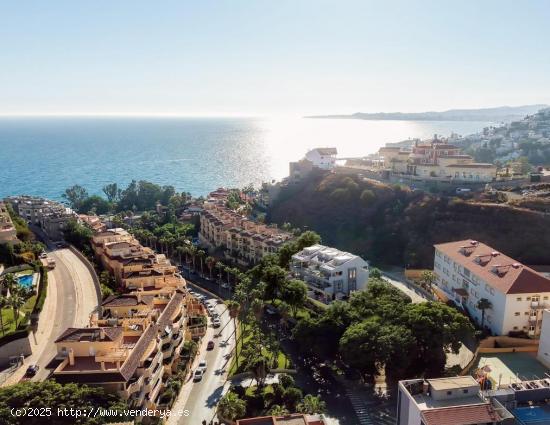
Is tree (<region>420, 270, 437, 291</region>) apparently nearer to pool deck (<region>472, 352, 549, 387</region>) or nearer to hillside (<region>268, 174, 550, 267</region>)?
hillside (<region>268, 174, 550, 267</region>)

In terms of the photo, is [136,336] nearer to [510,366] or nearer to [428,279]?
[510,366]

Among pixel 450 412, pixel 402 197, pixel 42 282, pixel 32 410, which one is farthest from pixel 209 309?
pixel 402 197

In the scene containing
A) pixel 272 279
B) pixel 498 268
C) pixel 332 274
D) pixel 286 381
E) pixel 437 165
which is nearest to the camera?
pixel 286 381

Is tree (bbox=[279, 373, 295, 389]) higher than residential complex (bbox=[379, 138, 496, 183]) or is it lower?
lower

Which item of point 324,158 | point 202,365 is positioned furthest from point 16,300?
point 324,158

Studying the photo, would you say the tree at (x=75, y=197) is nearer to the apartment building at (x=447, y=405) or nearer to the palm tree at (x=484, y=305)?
the palm tree at (x=484, y=305)

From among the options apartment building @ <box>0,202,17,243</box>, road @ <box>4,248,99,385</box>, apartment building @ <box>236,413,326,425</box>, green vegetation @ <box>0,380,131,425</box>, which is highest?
apartment building @ <box>0,202,17,243</box>

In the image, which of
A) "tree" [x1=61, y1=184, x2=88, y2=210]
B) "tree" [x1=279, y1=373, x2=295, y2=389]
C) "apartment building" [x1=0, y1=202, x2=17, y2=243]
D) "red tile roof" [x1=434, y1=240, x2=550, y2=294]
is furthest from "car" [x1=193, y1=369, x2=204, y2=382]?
"tree" [x1=61, y1=184, x2=88, y2=210]
